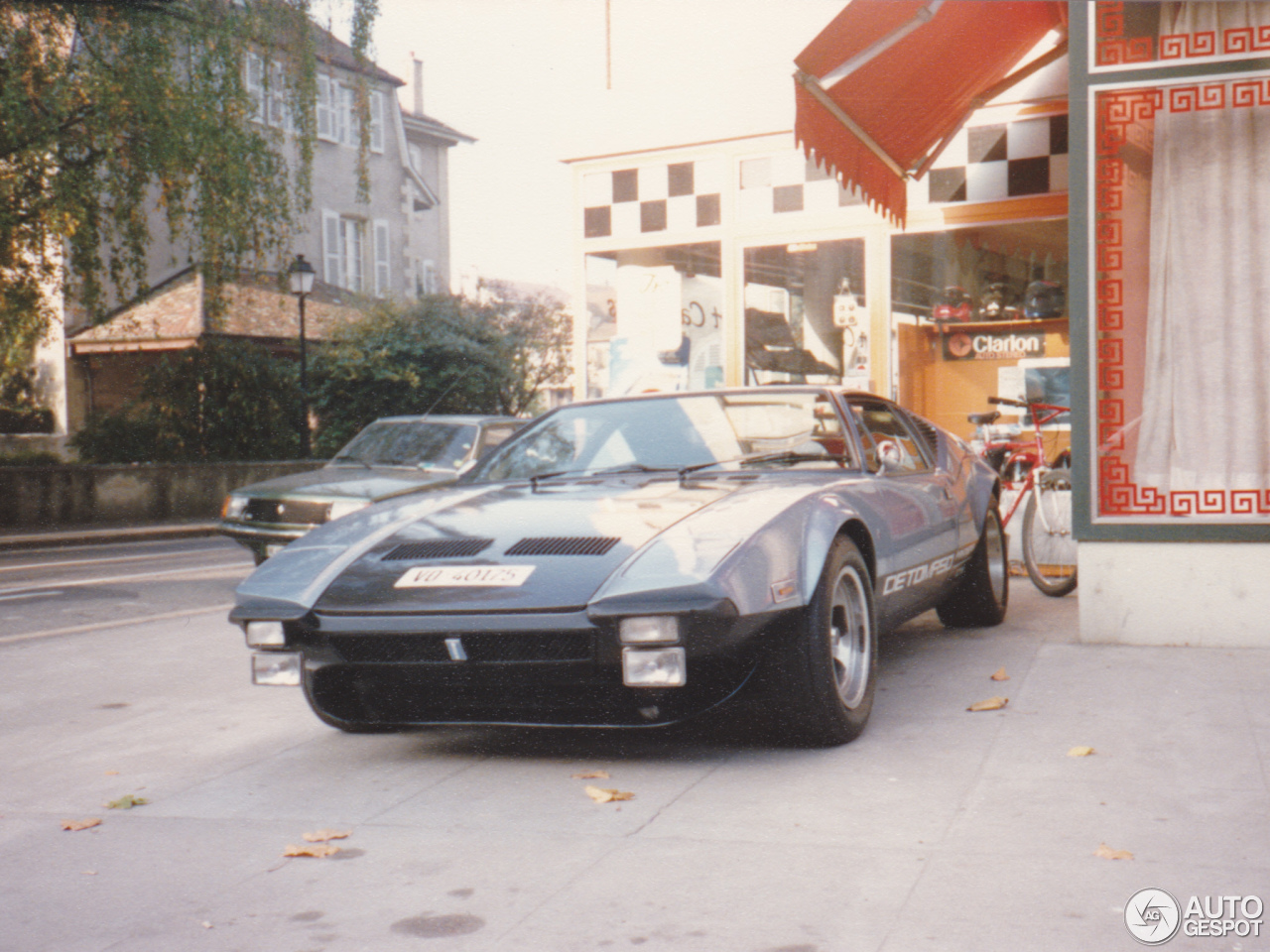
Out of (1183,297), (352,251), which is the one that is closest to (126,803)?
(1183,297)

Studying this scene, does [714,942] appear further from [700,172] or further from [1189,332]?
[700,172]

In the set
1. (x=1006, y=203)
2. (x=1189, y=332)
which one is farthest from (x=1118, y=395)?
(x=1006, y=203)

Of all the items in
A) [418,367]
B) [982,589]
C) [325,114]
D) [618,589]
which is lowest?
[982,589]

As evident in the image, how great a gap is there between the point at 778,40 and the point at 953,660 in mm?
6094

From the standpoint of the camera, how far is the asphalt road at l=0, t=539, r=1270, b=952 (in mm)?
2773

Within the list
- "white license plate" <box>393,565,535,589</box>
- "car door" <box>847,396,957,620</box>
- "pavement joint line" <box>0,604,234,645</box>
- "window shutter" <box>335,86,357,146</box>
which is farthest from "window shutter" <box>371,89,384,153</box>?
"white license plate" <box>393,565,535,589</box>

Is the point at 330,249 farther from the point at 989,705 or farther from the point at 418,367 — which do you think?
the point at 989,705

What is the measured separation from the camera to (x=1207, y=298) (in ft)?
19.2

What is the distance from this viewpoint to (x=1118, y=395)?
19.4 feet

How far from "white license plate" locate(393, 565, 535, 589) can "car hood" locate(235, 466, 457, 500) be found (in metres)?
4.95

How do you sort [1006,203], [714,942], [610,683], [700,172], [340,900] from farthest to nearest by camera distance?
[700,172] → [1006,203] → [610,683] → [340,900] → [714,942]

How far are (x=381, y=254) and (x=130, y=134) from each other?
18.5 meters

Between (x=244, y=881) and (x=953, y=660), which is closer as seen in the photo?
(x=244, y=881)

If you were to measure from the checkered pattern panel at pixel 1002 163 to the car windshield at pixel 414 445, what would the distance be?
4.18 metres
